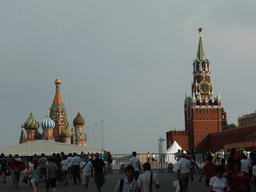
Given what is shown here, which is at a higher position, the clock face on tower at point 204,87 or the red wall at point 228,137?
the clock face on tower at point 204,87

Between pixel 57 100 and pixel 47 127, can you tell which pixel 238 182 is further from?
pixel 57 100

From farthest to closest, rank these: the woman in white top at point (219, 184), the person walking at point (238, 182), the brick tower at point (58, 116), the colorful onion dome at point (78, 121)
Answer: the brick tower at point (58, 116) < the colorful onion dome at point (78, 121) < the woman in white top at point (219, 184) < the person walking at point (238, 182)

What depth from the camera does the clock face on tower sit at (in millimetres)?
106350

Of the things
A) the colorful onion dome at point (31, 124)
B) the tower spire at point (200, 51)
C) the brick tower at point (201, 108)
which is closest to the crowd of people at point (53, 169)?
the colorful onion dome at point (31, 124)

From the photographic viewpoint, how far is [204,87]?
351 ft

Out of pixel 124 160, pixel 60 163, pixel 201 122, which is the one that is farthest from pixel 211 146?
pixel 60 163

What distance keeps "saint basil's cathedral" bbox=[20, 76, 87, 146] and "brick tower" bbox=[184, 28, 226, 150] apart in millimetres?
23704

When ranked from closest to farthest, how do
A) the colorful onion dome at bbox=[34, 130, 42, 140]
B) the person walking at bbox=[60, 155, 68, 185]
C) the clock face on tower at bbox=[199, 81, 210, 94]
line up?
the person walking at bbox=[60, 155, 68, 185] < the colorful onion dome at bbox=[34, 130, 42, 140] < the clock face on tower at bbox=[199, 81, 210, 94]

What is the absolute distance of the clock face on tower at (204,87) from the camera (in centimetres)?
10635

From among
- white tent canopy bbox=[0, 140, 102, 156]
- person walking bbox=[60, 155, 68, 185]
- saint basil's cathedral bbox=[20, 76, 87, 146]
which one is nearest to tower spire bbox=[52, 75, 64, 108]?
saint basil's cathedral bbox=[20, 76, 87, 146]

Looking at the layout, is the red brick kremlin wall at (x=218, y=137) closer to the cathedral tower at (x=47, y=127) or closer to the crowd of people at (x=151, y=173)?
the cathedral tower at (x=47, y=127)

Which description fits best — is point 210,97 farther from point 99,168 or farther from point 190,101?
point 99,168

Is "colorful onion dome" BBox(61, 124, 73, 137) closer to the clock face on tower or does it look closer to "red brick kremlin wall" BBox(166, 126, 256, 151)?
"red brick kremlin wall" BBox(166, 126, 256, 151)

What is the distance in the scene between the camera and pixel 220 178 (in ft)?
28.9
